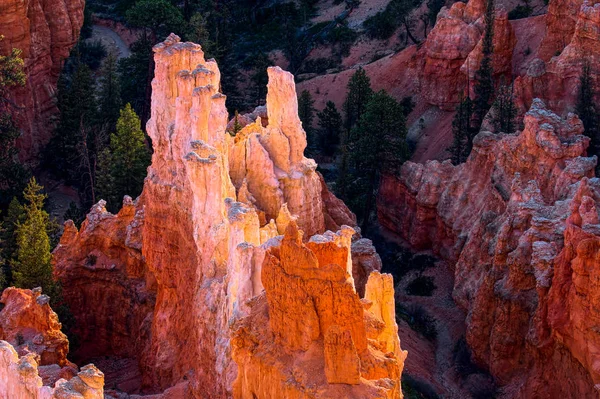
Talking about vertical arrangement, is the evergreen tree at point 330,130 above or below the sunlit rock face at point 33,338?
below

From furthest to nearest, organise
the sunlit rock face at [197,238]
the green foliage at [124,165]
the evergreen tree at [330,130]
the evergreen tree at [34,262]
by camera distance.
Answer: the evergreen tree at [330,130]
the green foliage at [124,165]
the evergreen tree at [34,262]
the sunlit rock face at [197,238]

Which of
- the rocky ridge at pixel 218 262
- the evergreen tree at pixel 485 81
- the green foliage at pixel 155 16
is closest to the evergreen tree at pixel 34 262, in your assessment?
the rocky ridge at pixel 218 262

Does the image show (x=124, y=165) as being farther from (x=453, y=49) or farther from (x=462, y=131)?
(x=453, y=49)

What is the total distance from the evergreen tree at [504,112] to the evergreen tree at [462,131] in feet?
10.4

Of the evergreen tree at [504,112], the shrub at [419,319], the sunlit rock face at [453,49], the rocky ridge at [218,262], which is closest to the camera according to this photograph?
the rocky ridge at [218,262]

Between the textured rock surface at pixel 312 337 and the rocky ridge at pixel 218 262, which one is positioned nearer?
the textured rock surface at pixel 312 337

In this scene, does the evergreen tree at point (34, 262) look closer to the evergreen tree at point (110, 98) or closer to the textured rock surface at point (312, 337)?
the textured rock surface at point (312, 337)

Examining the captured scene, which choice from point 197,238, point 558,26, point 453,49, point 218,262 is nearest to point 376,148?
point 558,26

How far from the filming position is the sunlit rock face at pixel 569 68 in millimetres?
48688

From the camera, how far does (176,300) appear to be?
36.6 metres

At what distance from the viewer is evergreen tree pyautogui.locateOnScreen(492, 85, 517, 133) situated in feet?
161

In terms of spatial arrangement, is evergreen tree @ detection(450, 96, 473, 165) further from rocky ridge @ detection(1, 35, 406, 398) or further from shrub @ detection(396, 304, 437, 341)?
rocky ridge @ detection(1, 35, 406, 398)

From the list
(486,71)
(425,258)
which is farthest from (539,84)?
(425,258)

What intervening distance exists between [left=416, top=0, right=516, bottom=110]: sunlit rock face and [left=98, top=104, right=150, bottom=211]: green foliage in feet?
57.9
